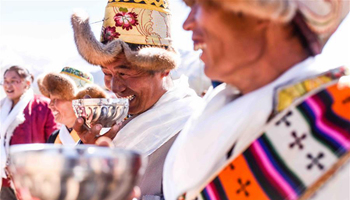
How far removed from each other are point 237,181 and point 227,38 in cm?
40

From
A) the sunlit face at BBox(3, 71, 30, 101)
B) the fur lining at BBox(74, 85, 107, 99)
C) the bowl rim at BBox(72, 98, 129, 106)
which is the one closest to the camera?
the bowl rim at BBox(72, 98, 129, 106)

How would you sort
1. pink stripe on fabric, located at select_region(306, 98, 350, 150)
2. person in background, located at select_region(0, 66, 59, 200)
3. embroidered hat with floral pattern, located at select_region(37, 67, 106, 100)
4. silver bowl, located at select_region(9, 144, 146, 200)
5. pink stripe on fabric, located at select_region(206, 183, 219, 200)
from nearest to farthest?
silver bowl, located at select_region(9, 144, 146, 200)
pink stripe on fabric, located at select_region(306, 98, 350, 150)
pink stripe on fabric, located at select_region(206, 183, 219, 200)
embroidered hat with floral pattern, located at select_region(37, 67, 106, 100)
person in background, located at select_region(0, 66, 59, 200)

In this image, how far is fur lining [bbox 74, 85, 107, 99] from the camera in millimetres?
3683

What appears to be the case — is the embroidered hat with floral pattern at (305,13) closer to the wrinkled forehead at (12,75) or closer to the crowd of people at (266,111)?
the crowd of people at (266,111)

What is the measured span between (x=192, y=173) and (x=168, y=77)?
1.31 metres

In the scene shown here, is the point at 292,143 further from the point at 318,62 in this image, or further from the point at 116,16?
the point at 116,16

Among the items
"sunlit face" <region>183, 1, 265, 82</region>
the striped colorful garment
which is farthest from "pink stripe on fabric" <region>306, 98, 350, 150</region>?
"sunlit face" <region>183, 1, 265, 82</region>

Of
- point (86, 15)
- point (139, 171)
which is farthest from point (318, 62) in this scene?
point (86, 15)

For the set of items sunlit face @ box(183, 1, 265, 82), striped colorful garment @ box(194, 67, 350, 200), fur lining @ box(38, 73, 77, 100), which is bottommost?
fur lining @ box(38, 73, 77, 100)

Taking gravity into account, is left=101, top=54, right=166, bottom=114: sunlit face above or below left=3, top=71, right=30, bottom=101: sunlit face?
above

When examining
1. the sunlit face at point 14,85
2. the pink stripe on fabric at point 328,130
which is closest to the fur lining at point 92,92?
the sunlit face at point 14,85

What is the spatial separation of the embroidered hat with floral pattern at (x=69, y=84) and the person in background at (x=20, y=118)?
3.80 ft

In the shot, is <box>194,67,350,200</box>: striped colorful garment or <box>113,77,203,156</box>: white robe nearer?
<box>194,67,350,200</box>: striped colorful garment

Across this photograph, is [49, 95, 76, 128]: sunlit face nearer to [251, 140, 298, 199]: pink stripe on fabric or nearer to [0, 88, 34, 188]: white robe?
[0, 88, 34, 188]: white robe
